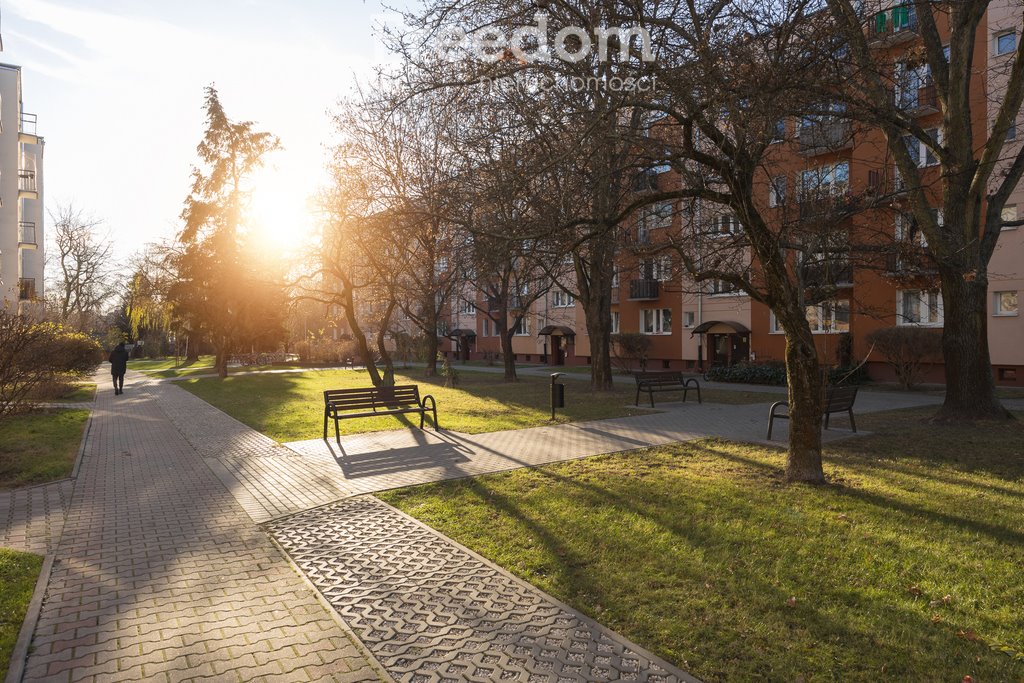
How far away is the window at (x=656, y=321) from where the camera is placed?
34.8 meters

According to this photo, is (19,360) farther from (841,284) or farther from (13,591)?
(841,284)

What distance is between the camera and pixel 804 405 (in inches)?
306

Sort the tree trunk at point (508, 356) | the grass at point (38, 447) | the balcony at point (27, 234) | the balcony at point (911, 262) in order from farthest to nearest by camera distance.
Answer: the balcony at point (27, 234)
the tree trunk at point (508, 356)
the balcony at point (911, 262)
the grass at point (38, 447)

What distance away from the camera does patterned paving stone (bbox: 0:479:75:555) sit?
5926 mm

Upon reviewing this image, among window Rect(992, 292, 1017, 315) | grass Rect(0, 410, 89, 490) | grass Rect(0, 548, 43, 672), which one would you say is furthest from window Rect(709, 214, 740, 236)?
window Rect(992, 292, 1017, 315)

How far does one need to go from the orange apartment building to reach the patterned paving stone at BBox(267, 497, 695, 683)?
20.4 ft

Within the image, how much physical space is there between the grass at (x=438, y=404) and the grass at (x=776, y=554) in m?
5.42

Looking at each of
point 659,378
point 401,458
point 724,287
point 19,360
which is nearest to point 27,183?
point 19,360

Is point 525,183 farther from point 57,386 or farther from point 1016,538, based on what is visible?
point 57,386

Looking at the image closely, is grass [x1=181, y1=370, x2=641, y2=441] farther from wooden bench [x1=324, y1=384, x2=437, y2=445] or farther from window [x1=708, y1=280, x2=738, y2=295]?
window [x1=708, y1=280, x2=738, y2=295]

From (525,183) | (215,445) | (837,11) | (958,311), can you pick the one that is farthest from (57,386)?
(958,311)

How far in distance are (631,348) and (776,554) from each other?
93.3 feet

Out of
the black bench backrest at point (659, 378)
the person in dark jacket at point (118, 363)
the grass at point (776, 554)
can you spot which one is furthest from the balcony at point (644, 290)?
→ the grass at point (776, 554)

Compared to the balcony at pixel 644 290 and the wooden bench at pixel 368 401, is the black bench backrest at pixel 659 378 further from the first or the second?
the balcony at pixel 644 290
